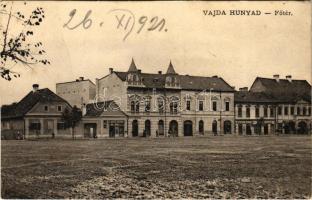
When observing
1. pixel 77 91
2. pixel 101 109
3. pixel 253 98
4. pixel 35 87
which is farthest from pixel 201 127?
pixel 35 87

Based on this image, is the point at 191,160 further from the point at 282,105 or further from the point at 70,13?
the point at 282,105

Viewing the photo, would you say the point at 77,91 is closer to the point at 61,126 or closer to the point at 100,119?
the point at 61,126

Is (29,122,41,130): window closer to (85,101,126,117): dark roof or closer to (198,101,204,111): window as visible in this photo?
(85,101,126,117): dark roof

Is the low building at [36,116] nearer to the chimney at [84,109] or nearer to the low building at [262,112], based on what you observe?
the chimney at [84,109]

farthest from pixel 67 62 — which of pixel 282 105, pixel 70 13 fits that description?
pixel 282 105

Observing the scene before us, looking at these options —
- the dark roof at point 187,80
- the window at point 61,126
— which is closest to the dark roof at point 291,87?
the dark roof at point 187,80

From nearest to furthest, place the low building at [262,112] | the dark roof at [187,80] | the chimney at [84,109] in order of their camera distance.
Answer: the chimney at [84,109]
the dark roof at [187,80]
the low building at [262,112]

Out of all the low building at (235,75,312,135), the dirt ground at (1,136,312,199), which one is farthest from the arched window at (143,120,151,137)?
the low building at (235,75,312,135)
